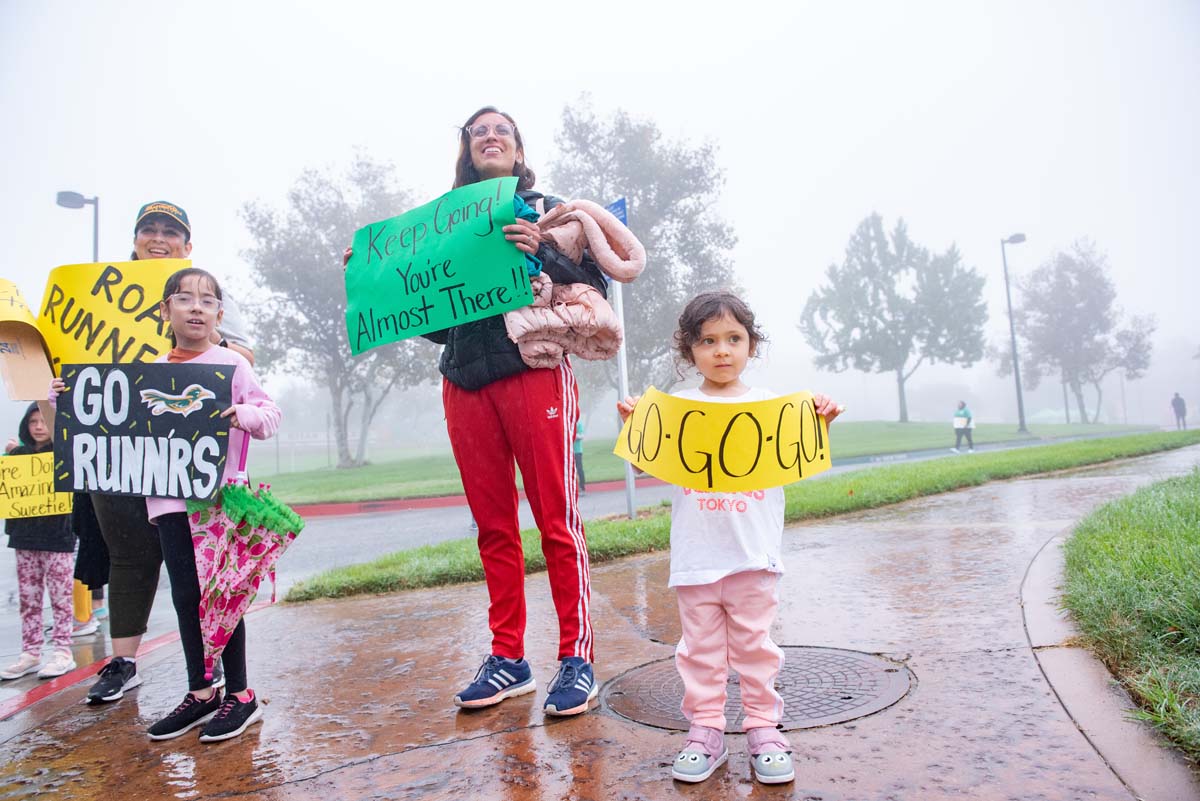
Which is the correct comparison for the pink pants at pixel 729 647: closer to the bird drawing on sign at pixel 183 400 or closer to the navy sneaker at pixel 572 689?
the navy sneaker at pixel 572 689

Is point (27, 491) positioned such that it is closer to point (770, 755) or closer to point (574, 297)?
point (574, 297)

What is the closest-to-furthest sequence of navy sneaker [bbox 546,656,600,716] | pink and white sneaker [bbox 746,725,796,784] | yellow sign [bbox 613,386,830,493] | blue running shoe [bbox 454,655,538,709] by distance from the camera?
1. pink and white sneaker [bbox 746,725,796,784]
2. yellow sign [bbox 613,386,830,493]
3. navy sneaker [bbox 546,656,600,716]
4. blue running shoe [bbox 454,655,538,709]

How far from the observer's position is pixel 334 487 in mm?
21531

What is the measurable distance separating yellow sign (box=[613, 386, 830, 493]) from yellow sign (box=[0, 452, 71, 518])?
3494mm


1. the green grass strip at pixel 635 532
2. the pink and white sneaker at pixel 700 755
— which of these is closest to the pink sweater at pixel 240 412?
the pink and white sneaker at pixel 700 755

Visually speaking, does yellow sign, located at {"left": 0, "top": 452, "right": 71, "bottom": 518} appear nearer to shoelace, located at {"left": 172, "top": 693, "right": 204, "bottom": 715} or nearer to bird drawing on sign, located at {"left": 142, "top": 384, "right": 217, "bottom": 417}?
bird drawing on sign, located at {"left": 142, "top": 384, "right": 217, "bottom": 417}

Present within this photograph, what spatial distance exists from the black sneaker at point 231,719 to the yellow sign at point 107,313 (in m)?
1.40

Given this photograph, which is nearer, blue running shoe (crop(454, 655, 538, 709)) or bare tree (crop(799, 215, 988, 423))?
blue running shoe (crop(454, 655, 538, 709))

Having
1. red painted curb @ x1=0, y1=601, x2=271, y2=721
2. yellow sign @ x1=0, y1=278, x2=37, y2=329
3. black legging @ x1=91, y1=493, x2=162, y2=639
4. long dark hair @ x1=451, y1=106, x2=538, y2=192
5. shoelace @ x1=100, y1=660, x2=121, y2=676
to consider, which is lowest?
red painted curb @ x1=0, y1=601, x2=271, y2=721

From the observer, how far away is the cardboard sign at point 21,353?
10.8ft

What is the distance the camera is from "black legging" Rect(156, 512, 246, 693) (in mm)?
2836

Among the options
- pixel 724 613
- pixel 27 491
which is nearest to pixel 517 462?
pixel 724 613

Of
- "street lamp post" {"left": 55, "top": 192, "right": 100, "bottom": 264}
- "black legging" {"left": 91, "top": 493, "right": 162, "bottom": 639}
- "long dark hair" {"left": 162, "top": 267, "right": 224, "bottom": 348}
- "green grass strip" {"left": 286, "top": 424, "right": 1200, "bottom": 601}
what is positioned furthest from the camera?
"street lamp post" {"left": 55, "top": 192, "right": 100, "bottom": 264}

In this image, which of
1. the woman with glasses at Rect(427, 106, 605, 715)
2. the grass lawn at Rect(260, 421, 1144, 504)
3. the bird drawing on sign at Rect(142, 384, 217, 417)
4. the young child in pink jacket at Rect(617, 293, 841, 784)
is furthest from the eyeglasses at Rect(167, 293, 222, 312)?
the grass lawn at Rect(260, 421, 1144, 504)
